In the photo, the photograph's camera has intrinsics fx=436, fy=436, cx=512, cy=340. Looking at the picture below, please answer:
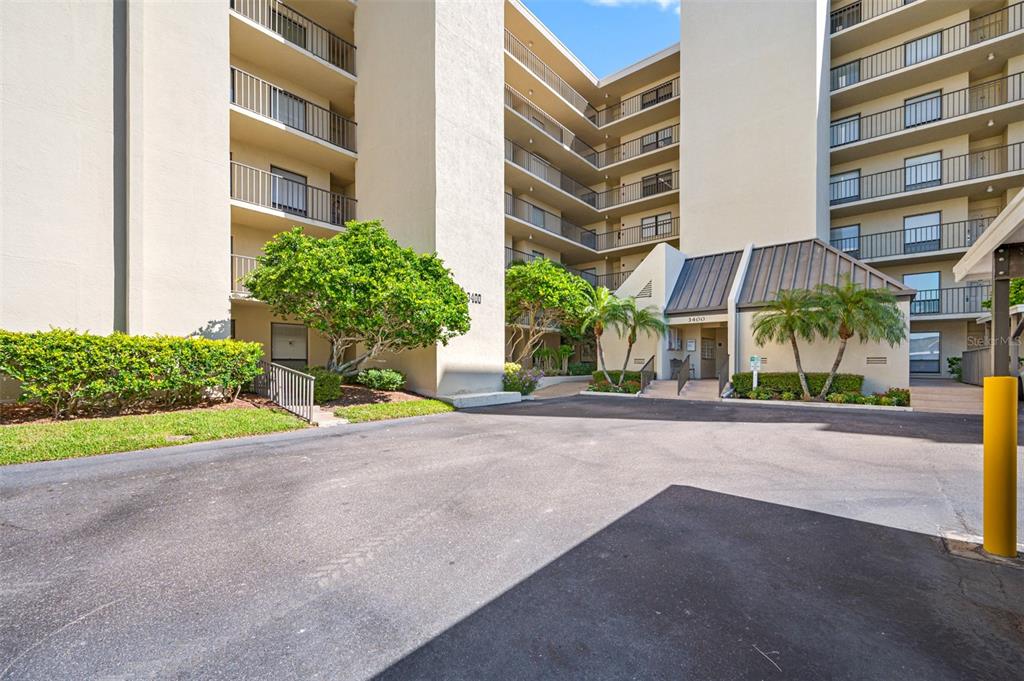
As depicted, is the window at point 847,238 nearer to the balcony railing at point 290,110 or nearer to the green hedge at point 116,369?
the balcony railing at point 290,110

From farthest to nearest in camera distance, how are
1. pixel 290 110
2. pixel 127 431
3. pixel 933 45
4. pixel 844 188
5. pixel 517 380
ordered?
pixel 844 188
pixel 933 45
pixel 517 380
pixel 290 110
pixel 127 431

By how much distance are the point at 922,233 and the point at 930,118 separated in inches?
209

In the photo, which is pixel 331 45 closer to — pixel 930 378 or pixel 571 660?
pixel 571 660

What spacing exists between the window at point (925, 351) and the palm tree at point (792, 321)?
9.24 m

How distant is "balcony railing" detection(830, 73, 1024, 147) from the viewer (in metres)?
18.8

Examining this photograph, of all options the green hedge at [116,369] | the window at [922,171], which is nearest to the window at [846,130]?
the window at [922,171]

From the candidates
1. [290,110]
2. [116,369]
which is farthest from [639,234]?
[116,369]

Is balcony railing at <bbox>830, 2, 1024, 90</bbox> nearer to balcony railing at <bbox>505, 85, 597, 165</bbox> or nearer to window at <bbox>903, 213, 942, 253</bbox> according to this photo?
window at <bbox>903, 213, 942, 253</bbox>

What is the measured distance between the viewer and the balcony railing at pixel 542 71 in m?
23.1

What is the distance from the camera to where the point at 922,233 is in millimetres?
20172

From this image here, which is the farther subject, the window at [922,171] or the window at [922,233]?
the window at [922,171]

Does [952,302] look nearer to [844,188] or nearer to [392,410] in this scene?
[844,188]

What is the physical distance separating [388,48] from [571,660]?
63.5 feet

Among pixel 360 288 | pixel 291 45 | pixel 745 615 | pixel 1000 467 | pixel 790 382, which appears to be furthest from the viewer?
pixel 790 382
